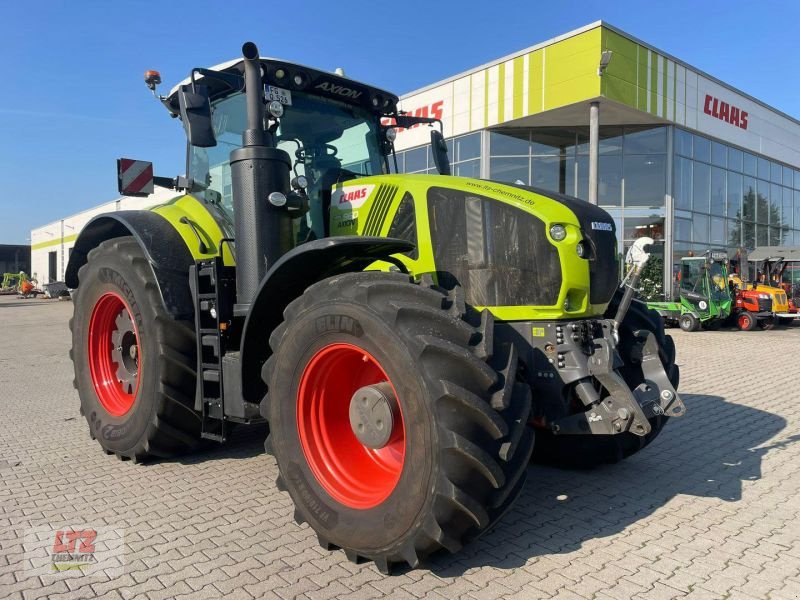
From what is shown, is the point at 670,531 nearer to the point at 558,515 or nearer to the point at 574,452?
the point at 558,515

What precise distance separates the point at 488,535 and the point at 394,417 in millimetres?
901

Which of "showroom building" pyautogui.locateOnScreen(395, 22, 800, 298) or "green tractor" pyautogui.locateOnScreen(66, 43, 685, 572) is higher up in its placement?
"showroom building" pyautogui.locateOnScreen(395, 22, 800, 298)

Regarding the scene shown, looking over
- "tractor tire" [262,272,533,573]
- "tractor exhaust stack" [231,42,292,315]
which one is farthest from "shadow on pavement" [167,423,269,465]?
"tractor tire" [262,272,533,573]

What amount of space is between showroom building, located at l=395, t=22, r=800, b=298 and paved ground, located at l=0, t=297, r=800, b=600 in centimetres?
1377

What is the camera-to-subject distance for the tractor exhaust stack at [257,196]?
12.6 ft

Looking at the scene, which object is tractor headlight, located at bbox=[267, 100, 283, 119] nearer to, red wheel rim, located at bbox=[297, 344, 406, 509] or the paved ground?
red wheel rim, located at bbox=[297, 344, 406, 509]

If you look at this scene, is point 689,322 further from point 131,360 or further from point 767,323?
point 131,360

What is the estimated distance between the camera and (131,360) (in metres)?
4.93

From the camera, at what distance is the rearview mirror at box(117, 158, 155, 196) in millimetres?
4855

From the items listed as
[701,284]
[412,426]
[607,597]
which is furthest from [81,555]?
[701,284]

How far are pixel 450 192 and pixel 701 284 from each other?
15.4m

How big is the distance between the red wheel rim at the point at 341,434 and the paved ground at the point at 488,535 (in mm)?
352

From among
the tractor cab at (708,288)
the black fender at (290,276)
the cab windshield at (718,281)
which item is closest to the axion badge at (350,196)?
the black fender at (290,276)

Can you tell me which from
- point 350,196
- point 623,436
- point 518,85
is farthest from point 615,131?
point 350,196
